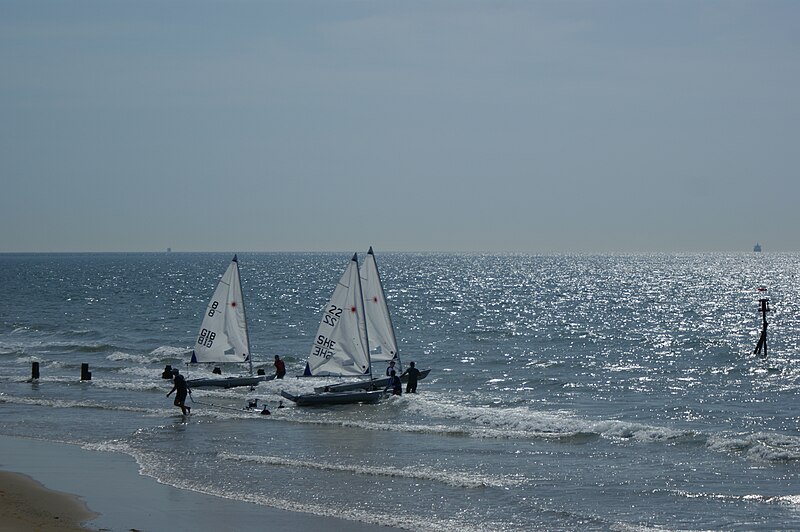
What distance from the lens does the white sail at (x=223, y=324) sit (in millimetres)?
42031

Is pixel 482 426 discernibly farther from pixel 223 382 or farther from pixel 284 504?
pixel 223 382

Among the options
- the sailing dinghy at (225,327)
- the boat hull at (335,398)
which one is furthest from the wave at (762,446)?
the sailing dinghy at (225,327)

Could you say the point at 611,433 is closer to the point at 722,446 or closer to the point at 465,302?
the point at 722,446

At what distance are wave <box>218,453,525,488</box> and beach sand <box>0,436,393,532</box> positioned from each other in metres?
3.33

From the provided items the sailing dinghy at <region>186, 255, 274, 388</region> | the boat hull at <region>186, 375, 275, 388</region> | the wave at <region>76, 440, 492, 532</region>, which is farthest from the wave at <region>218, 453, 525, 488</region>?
the sailing dinghy at <region>186, 255, 274, 388</region>

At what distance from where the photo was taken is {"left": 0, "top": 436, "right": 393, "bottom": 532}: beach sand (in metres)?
18.3

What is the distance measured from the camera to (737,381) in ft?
142

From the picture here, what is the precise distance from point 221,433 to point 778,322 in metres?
62.3

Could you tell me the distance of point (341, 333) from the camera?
123ft

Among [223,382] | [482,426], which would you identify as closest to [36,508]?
[482,426]

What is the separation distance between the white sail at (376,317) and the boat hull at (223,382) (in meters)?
5.85

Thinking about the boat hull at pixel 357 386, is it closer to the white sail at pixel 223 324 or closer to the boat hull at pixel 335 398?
the boat hull at pixel 335 398

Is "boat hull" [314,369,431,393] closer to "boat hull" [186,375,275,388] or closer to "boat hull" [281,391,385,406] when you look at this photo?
"boat hull" [281,391,385,406]

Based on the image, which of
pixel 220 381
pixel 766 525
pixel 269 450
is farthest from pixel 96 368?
pixel 766 525
